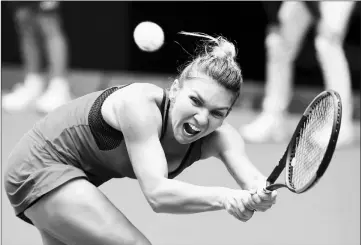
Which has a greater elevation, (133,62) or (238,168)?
(238,168)

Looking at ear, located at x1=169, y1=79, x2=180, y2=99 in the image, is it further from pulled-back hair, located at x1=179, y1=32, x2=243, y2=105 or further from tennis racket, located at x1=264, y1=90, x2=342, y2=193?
tennis racket, located at x1=264, y1=90, x2=342, y2=193

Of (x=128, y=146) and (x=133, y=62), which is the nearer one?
(x=128, y=146)

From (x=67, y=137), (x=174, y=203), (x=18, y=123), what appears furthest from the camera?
(x=18, y=123)

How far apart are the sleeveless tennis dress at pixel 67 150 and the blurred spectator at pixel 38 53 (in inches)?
144

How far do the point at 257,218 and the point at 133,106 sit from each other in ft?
6.40

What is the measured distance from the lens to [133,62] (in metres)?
7.87

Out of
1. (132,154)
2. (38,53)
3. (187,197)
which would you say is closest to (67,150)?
(132,154)

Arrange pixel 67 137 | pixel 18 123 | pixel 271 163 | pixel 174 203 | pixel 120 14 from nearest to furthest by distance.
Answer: pixel 174 203, pixel 67 137, pixel 271 163, pixel 18 123, pixel 120 14

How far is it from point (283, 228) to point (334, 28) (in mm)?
2047

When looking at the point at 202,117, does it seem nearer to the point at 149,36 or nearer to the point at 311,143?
the point at 311,143

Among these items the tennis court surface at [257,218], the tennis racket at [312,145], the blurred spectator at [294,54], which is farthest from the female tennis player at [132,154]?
the blurred spectator at [294,54]

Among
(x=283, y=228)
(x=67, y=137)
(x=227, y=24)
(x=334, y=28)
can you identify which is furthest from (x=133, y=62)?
(x=67, y=137)

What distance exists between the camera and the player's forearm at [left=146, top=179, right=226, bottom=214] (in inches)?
96.1

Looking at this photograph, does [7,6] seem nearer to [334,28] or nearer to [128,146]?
[334,28]
